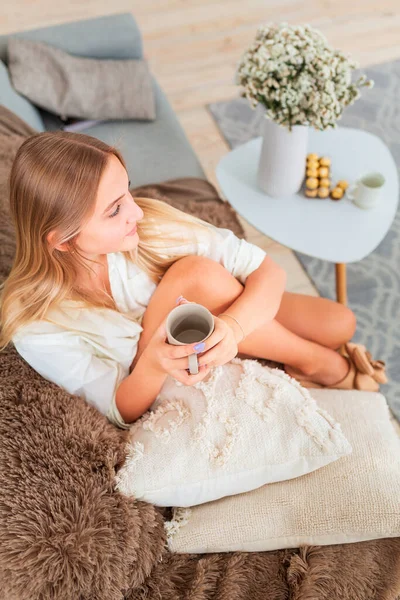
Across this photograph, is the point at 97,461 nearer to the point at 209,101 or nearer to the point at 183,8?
the point at 209,101

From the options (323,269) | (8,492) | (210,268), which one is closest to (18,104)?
(210,268)

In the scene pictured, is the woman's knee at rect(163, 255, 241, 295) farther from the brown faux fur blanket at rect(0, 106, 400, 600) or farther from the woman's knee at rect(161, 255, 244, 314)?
the brown faux fur blanket at rect(0, 106, 400, 600)

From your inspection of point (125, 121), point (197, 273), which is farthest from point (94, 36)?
point (197, 273)

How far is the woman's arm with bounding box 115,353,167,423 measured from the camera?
109 centimetres

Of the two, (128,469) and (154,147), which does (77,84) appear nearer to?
(154,147)

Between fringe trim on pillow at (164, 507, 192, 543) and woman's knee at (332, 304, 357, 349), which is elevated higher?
woman's knee at (332, 304, 357, 349)

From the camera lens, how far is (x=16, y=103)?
5.91 feet

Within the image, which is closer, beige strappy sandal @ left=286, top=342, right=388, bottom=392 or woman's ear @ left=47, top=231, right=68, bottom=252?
woman's ear @ left=47, top=231, right=68, bottom=252

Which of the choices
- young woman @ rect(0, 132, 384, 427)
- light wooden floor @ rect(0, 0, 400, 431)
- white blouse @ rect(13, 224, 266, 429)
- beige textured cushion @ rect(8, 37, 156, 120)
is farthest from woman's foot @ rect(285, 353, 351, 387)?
light wooden floor @ rect(0, 0, 400, 431)

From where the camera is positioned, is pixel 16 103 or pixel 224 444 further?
pixel 16 103

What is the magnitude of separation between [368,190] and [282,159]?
0.27 metres

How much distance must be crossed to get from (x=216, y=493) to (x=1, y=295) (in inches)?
24.4

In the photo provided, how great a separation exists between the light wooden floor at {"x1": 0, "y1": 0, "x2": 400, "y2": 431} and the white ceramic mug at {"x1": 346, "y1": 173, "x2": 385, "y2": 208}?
972mm

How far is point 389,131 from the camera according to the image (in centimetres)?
243
